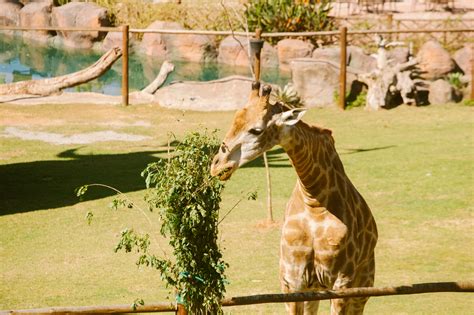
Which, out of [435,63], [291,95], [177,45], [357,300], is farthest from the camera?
[177,45]

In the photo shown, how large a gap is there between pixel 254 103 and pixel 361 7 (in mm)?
28454

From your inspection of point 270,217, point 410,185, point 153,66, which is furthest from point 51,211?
point 153,66

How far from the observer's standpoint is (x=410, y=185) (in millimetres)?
13781

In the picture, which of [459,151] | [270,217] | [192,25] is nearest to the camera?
[270,217]

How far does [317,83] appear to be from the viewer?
20.5 metres

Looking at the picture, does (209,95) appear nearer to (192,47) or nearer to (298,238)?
(192,47)

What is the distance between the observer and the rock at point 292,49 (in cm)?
2777

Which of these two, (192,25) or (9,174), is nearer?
(9,174)

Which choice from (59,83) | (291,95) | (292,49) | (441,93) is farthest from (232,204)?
(292,49)

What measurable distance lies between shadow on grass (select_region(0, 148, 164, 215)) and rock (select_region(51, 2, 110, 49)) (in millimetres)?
17269

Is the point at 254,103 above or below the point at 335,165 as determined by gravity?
above

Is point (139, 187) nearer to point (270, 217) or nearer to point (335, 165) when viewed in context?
point (270, 217)

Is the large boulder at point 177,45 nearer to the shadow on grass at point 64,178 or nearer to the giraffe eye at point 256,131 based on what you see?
the shadow on grass at point 64,178

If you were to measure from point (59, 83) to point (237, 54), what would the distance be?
9.18 m
